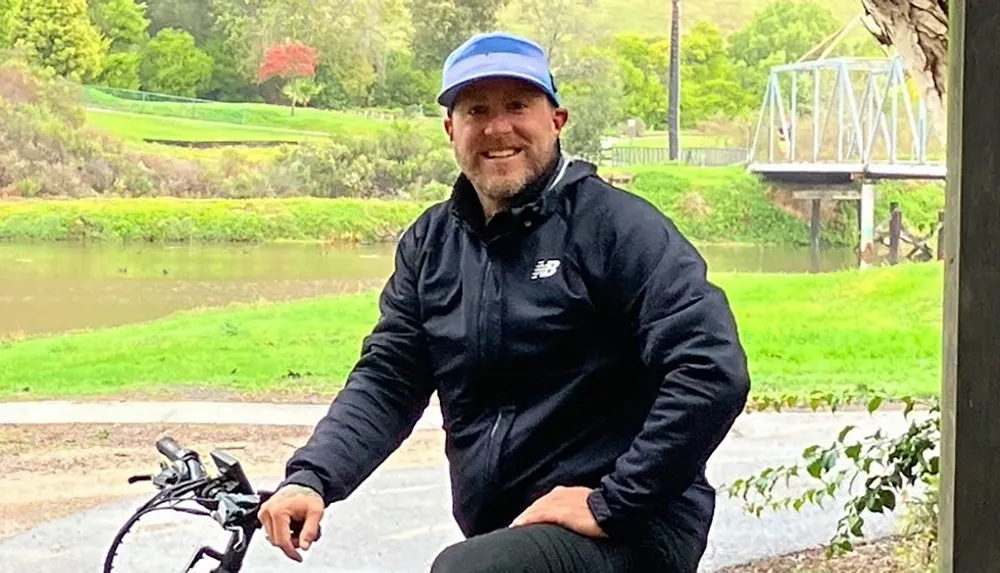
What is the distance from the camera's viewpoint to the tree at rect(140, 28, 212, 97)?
2.56m

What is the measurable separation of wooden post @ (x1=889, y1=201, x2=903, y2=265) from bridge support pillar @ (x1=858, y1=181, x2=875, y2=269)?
0.04 m

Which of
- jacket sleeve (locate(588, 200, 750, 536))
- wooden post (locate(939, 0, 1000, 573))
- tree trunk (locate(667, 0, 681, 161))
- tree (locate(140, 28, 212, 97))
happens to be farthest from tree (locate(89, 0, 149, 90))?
wooden post (locate(939, 0, 1000, 573))

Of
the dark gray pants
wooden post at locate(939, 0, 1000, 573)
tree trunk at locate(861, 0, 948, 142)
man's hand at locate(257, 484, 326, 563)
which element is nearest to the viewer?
wooden post at locate(939, 0, 1000, 573)

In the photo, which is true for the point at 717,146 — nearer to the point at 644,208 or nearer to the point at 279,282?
the point at 279,282

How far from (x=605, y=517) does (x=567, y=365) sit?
13 centimetres

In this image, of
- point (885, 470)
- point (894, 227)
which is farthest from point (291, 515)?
point (894, 227)

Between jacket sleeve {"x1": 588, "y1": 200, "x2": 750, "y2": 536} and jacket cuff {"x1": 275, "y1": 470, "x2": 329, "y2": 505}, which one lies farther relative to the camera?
jacket cuff {"x1": 275, "y1": 470, "x2": 329, "y2": 505}

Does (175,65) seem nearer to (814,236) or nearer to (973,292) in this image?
(814,236)

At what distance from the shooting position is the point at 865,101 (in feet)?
8.49

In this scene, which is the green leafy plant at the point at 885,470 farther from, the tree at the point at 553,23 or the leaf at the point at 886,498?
the tree at the point at 553,23

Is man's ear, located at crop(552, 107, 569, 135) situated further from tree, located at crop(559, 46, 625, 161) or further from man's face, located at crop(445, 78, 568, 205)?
tree, located at crop(559, 46, 625, 161)

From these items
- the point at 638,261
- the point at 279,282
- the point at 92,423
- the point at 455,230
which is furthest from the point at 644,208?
the point at 92,423

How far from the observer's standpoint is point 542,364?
1.06m

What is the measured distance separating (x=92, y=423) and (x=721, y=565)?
1.36 metres
